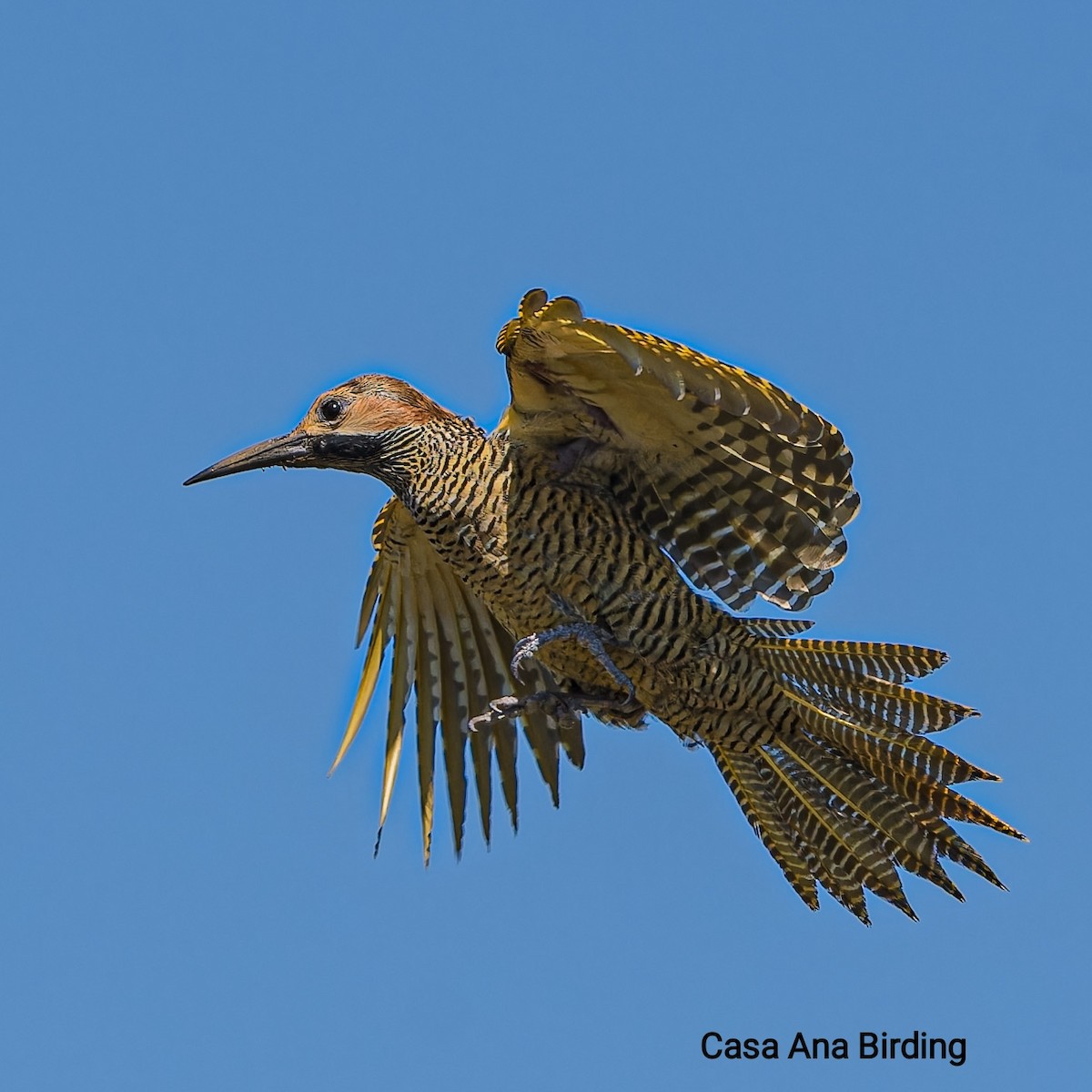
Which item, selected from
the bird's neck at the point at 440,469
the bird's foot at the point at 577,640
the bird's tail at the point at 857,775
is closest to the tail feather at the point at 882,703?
the bird's tail at the point at 857,775

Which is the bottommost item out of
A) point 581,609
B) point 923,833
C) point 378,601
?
point 923,833

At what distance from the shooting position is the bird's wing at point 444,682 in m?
9.88

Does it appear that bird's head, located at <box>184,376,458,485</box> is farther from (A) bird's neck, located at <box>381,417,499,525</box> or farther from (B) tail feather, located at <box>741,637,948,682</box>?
(B) tail feather, located at <box>741,637,948,682</box>

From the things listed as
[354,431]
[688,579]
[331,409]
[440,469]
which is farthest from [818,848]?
[331,409]

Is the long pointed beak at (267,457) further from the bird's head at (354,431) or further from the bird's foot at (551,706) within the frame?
the bird's foot at (551,706)

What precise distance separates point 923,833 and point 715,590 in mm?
1290

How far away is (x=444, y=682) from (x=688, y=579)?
1682 mm

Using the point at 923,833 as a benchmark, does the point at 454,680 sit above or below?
above

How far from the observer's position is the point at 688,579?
28.9ft

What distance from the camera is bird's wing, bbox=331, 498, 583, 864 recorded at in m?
9.88

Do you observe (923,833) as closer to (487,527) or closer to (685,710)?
(685,710)

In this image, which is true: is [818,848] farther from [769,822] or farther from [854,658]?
[854,658]

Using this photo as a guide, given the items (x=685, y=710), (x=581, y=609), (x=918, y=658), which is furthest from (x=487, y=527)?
(x=918, y=658)

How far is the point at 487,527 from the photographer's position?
863cm
